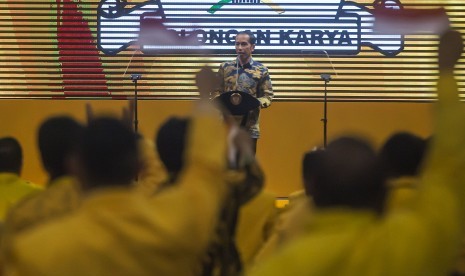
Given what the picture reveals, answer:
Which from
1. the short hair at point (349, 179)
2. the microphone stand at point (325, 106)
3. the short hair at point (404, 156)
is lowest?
the microphone stand at point (325, 106)

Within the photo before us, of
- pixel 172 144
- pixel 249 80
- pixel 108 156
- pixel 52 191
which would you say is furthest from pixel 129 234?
pixel 249 80

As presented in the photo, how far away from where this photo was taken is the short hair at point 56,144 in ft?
8.86

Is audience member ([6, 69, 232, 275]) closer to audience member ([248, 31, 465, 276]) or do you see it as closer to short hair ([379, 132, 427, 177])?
audience member ([248, 31, 465, 276])

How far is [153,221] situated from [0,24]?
7.09 meters

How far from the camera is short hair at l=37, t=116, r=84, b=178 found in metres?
2.70

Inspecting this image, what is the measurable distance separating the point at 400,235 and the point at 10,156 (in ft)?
6.23

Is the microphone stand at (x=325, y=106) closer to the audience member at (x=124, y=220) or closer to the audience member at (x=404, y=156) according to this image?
the audience member at (x=404, y=156)

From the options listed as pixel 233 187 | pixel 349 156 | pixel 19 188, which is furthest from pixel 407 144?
pixel 19 188

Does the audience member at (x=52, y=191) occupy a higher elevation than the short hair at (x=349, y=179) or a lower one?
lower

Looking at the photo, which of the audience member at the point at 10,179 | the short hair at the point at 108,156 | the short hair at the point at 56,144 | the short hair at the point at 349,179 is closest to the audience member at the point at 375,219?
the short hair at the point at 349,179

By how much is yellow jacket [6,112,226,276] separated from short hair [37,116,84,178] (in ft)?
2.66

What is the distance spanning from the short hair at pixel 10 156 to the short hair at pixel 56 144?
0.41 metres

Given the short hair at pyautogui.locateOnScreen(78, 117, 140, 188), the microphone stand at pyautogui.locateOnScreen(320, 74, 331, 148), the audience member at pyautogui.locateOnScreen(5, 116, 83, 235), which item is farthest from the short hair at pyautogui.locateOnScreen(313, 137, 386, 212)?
the microphone stand at pyautogui.locateOnScreen(320, 74, 331, 148)

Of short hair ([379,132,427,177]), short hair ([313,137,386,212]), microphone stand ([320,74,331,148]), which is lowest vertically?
microphone stand ([320,74,331,148])
